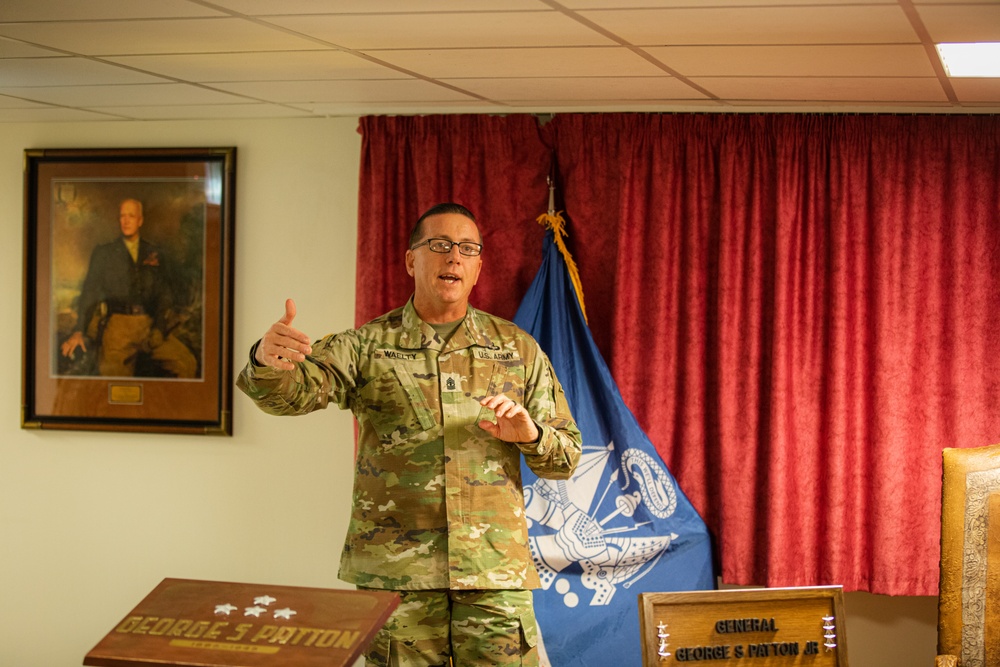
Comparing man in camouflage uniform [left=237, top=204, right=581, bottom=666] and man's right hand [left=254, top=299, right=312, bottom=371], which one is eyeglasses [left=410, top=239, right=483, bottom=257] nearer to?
man in camouflage uniform [left=237, top=204, right=581, bottom=666]

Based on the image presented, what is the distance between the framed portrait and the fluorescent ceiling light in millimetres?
2622

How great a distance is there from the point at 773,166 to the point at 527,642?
1874mm

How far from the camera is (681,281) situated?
12.6ft

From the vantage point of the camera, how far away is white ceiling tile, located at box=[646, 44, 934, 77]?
2.68m

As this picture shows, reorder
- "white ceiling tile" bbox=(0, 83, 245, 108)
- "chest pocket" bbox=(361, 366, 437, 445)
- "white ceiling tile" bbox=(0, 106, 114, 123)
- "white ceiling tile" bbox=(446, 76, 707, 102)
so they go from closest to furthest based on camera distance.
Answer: "chest pocket" bbox=(361, 366, 437, 445)
"white ceiling tile" bbox=(446, 76, 707, 102)
"white ceiling tile" bbox=(0, 83, 245, 108)
"white ceiling tile" bbox=(0, 106, 114, 123)

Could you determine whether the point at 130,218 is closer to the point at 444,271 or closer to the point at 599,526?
the point at 444,271

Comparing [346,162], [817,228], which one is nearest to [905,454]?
[817,228]

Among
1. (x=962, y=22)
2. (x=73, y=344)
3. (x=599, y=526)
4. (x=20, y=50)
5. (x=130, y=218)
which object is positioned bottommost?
(x=599, y=526)

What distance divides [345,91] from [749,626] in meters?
2.11

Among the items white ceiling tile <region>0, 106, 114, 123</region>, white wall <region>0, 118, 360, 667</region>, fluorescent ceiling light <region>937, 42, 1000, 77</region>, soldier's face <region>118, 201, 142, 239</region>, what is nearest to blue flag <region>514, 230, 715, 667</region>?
white wall <region>0, 118, 360, 667</region>

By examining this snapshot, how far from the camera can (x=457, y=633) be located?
9.53ft

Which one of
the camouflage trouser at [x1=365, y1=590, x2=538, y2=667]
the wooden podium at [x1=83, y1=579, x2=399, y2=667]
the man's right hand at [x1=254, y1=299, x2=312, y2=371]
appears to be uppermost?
the man's right hand at [x1=254, y1=299, x2=312, y2=371]

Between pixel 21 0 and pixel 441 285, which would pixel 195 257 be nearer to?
pixel 441 285

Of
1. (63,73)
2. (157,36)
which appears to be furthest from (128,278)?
(157,36)
